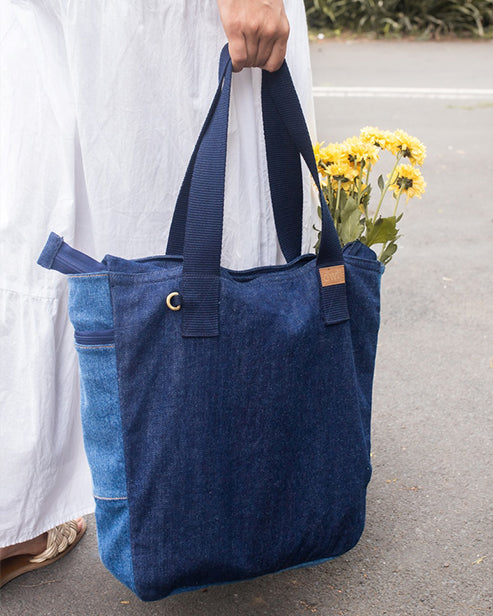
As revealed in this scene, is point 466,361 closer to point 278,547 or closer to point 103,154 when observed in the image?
point 278,547

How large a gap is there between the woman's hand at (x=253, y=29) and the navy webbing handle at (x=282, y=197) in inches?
7.0

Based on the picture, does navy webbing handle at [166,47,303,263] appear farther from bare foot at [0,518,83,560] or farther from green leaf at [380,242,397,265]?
bare foot at [0,518,83,560]

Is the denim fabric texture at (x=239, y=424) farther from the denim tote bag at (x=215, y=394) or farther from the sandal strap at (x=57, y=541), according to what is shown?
the sandal strap at (x=57, y=541)

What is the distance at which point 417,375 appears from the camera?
2990mm

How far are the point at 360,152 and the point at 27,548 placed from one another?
1.29 m

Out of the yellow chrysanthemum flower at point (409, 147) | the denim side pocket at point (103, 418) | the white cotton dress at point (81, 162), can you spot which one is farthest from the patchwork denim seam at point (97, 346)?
Answer: the yellow chrysanthemum flower at point (409, 147)

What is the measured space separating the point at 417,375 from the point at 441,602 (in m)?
1.20

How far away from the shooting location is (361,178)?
201cm

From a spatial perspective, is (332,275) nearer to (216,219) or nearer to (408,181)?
(216,219)

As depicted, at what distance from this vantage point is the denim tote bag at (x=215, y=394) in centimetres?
148

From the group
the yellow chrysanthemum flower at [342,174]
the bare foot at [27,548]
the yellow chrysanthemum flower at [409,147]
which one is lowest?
the bare foot at [27,548]

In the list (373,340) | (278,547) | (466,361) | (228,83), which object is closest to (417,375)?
(466,361)

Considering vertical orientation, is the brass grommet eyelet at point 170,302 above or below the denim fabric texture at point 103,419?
above

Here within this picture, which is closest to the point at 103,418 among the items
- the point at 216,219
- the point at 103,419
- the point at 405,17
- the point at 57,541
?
the point at 103,419
